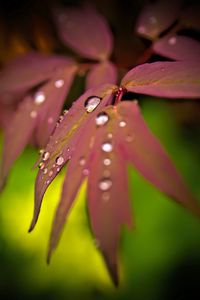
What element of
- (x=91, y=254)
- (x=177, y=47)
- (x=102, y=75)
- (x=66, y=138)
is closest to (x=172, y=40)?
(x=177, y=47)

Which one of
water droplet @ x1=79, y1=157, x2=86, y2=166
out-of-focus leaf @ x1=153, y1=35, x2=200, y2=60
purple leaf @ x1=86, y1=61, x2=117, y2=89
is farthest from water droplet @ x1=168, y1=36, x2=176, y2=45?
water droplet @ x1=79, y1=157, x2=86, y2=166

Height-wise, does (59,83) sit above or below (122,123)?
above

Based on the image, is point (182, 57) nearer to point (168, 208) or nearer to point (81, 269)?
point (168, 208)

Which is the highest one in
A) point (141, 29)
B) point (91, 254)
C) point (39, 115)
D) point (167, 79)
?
point (141, 29)

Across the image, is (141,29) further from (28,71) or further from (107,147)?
(107,147)

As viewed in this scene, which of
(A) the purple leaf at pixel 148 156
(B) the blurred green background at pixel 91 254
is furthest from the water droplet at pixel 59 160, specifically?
(B) the blurred green background at pixel 91 254

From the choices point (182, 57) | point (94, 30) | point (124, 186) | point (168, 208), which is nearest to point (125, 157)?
point (124, 186)
